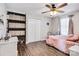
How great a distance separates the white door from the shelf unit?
12 centimetres

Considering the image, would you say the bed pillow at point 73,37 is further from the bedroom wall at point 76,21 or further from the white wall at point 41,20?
the white wall at point 41,20

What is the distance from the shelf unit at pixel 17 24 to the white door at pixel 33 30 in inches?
4.8

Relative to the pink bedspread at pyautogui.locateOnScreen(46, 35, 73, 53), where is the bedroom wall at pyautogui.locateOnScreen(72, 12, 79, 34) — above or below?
above

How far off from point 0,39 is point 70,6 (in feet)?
3.63

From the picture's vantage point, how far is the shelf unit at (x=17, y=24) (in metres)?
1.26

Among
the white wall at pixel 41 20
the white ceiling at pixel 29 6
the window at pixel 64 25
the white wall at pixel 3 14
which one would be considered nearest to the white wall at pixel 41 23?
the white wall at pixel 41 20

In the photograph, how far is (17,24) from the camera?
1.31 m

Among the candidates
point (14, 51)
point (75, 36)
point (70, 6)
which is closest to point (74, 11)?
point (70, 6)

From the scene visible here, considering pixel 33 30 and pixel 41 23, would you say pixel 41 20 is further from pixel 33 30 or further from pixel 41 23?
pixel 33 30

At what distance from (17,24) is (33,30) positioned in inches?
13.4

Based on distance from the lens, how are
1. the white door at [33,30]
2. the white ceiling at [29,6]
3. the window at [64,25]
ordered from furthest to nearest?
the white door at [33,30]
the window at [64,25]
the white ceiling at [29,6]

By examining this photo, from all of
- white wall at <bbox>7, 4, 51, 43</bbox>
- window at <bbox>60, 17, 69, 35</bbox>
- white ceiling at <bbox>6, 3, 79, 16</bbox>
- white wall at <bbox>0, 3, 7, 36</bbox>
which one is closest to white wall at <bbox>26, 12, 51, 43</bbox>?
white wall at <bbox>7, 4, 51, 43</bbox>

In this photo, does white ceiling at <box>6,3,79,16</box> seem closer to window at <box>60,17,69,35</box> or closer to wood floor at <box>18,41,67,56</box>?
window at <box>60,17,69,35</box>

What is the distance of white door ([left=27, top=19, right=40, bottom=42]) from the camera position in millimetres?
1487
